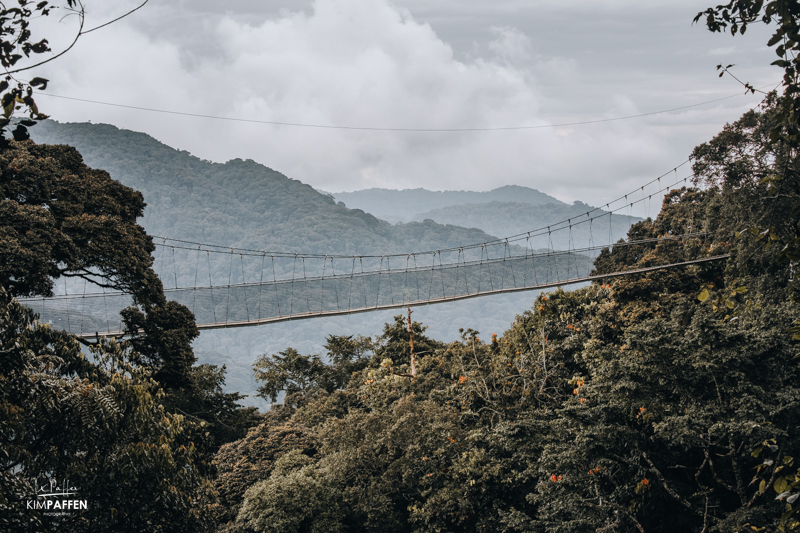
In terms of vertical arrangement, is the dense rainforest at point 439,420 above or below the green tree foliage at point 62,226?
below

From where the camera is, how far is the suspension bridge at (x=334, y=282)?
71.5 feet

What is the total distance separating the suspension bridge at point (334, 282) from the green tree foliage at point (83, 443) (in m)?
7.49

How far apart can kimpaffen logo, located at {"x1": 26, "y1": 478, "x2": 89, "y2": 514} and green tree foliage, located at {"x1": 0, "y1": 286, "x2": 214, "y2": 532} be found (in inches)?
2.6

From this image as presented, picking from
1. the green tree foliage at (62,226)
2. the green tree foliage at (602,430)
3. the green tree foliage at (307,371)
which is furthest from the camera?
the green tree foliage at (307,371)

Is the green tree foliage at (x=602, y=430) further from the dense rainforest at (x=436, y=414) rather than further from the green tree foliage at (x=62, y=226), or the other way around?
the green tree foliage at (x=62, y=226)

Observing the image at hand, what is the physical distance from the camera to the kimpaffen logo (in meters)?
5.96

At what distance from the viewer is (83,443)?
257 inches

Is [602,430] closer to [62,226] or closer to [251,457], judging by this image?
[251,457]

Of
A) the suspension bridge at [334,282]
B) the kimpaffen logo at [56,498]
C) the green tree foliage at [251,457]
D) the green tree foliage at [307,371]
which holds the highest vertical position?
the suspension bridge at [334,282]

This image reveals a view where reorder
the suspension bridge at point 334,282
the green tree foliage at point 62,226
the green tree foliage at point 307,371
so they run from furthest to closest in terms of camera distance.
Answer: the green tree foliage at point 307,371
the suspension bridge at point 334,282
the green tree foliage at point 62,226

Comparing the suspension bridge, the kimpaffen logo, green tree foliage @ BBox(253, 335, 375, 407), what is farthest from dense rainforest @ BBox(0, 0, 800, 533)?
green tree foliage @ BBox(253, 335, 375, 407)

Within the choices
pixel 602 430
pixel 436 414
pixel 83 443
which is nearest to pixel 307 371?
pixel 436 414

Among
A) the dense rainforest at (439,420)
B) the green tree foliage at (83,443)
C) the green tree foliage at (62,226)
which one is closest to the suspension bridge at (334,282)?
the green tree foliage at (62,226)

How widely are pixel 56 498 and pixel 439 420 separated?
32.7ft
